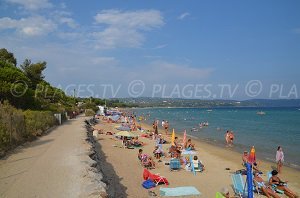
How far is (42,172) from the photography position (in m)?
9.76

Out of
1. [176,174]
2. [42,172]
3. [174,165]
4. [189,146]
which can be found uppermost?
[42,172]

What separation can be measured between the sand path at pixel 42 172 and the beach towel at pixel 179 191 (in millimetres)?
2735

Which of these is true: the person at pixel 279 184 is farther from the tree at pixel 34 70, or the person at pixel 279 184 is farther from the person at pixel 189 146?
the tree at pixel 34 70

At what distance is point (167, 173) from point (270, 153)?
10.8 m

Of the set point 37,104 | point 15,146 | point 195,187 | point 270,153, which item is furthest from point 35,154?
point 37,104

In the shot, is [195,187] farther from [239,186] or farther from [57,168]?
[57,168]

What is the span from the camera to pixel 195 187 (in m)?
11.2

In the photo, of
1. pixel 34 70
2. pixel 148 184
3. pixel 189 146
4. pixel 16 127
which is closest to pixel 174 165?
pixel 148 184

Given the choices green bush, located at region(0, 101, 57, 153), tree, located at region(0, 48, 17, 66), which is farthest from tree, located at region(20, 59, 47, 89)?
green bush, located at region(0, 101, 57, 153)

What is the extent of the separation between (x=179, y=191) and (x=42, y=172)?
4.35 meters

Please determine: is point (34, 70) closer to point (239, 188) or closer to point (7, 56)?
point (7, 56)

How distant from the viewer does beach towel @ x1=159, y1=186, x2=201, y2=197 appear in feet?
33.1

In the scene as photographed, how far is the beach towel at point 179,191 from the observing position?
10.1 metres

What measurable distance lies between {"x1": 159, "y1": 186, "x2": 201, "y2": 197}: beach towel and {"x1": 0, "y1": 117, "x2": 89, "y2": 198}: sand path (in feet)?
8.97
